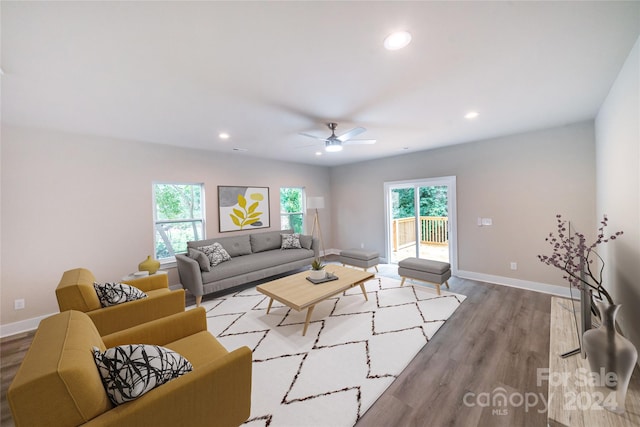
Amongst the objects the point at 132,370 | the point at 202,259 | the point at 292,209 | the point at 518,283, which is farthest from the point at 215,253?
the point at 518,283

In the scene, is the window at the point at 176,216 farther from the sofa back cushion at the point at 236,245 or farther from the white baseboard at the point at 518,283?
the white baseboard at the point at 518,283

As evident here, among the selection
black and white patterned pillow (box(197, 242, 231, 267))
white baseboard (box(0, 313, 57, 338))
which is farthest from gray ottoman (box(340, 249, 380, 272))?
white baseboard (box(0, 313, 57, 338))

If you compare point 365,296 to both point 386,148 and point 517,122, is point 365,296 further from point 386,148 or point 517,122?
point 517,122

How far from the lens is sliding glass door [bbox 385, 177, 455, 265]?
465 cm

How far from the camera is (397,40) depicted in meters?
1.56

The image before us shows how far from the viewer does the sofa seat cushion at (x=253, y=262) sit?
3.64 m

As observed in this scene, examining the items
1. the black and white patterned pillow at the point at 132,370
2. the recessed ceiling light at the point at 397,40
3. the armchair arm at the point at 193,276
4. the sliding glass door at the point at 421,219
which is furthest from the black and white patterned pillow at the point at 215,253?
the recessed ceiling light at the point at 397,40

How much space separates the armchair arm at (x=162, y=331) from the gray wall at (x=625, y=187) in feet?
10.4

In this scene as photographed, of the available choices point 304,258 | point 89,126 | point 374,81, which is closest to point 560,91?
point 374,81

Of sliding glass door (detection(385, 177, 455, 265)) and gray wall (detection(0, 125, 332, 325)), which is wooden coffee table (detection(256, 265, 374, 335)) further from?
gray wall (detection(0, 125, 332, 325))

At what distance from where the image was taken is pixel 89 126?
3.04 m

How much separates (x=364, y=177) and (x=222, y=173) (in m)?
3.29

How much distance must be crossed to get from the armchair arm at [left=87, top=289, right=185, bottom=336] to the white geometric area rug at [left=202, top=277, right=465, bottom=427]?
697 millimetres

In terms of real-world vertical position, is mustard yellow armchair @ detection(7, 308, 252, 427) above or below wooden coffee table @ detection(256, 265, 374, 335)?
above
